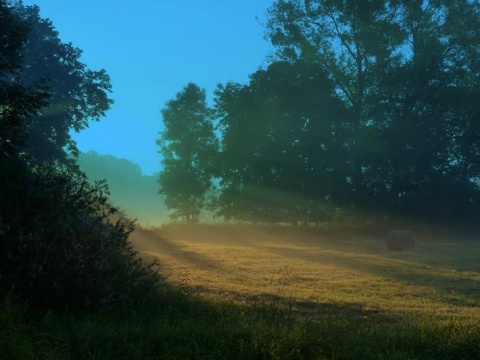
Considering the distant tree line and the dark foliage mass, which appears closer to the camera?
the dark foliage mass

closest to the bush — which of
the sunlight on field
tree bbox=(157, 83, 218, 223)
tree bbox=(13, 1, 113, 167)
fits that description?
the sunlight on field

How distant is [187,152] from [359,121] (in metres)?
19.6

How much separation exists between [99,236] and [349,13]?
4316 cm

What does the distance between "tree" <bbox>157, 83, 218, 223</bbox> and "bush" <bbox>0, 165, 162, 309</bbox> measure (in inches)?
1664

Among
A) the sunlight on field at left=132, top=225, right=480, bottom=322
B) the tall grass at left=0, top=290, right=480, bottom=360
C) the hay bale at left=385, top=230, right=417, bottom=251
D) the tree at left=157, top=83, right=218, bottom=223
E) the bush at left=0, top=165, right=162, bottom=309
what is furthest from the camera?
the tree at left=157, top=83, right=218, bottom=223

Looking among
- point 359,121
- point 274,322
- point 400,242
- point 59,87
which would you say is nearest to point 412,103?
point 359,121

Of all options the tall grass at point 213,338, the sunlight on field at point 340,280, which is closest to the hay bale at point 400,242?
the sunlight on field at point 340,280

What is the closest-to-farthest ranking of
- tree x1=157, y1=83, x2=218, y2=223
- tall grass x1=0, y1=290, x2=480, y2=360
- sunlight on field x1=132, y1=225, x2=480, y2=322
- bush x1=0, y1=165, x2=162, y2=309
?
1. tall grass x1=0, y1=290, x2=480, y2=360
2. bush x1=0, y1=165, x2=162, y2=309
3. sunlight on field x1=132, y1=225, x2=480, y2=322
4. tree x1=157, y1=83, x2=218, y2=223

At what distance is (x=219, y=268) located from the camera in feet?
60.6

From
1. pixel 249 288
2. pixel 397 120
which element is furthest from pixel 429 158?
pixel 249 288

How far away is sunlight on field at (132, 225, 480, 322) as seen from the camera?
442 inches

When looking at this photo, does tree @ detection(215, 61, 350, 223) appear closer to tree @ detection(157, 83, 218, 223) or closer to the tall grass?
tree @ detection(157, 83, 218, 223)

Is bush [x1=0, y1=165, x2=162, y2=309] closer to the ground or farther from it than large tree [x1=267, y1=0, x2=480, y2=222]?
closer to the ground

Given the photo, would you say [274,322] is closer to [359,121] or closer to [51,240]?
[51,240]
